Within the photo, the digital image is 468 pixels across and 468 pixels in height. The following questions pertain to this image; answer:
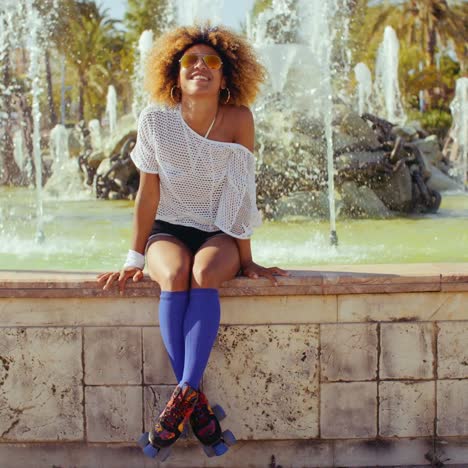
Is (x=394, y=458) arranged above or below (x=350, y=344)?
below

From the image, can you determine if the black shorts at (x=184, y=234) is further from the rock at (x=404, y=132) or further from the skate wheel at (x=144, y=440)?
the rock at (x=404, y=132)

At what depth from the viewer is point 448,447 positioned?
318cm

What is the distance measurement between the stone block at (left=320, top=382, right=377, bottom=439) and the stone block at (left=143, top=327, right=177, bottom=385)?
60 centimetres

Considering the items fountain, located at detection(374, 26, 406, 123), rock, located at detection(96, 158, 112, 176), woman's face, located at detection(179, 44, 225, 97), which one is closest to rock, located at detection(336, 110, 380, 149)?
rock, located at detection(96, 158, 112, 176)

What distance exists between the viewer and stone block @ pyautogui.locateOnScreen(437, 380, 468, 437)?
3.13 m

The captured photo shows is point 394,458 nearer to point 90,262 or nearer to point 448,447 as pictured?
point 448,447

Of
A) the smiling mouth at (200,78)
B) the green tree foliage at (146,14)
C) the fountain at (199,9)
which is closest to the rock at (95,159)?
the fountain at (199,9)

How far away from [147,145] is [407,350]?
1.29 m

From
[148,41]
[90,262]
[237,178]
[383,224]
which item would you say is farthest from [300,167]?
[148,41]

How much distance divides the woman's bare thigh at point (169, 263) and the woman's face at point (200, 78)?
60 centimetres

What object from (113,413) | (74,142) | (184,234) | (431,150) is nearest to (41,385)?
(113,413)

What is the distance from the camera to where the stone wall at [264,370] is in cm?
308

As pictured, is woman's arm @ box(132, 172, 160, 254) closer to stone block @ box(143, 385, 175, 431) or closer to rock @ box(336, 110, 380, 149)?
stone block @ box(143, 385, 175, 431)

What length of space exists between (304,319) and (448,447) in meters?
0.77
